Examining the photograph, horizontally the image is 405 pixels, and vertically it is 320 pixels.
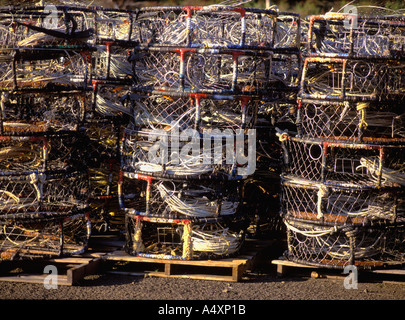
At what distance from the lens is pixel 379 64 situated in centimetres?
576

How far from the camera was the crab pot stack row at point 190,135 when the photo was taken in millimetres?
5699

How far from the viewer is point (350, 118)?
19.4 feet

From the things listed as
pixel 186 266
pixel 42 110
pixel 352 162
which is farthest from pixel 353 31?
pixel 42 110

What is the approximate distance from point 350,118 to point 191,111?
154cm

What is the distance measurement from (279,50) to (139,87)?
1.61 meters

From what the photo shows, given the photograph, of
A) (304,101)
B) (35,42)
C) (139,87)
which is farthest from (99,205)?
(304,101)

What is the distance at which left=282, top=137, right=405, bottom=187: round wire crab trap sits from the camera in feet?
18.5

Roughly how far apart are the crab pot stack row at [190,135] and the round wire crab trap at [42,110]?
56 centimetres

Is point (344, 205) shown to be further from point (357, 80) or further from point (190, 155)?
point (190, 155)

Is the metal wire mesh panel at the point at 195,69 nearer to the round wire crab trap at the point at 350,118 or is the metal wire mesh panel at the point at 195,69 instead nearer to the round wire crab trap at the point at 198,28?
the round wire crab trap at the point at 198,28

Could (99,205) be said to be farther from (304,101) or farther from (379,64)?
(379,64)

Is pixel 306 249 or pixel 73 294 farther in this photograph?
pixel 306 249

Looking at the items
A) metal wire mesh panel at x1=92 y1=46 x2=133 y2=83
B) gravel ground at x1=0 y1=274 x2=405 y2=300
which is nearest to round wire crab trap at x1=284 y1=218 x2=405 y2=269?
gravel ground at x1=0 y1=274 x2=405 y2=300

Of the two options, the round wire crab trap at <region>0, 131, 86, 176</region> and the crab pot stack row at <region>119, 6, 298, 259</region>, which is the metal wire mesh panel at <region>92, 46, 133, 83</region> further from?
the round wire crab trap at <region>0, 131, 86, 176</region>
